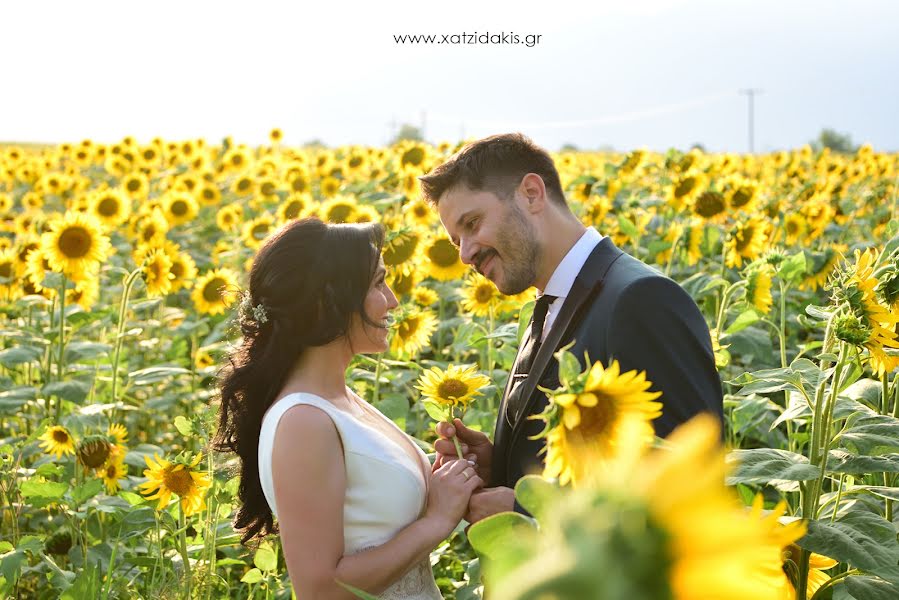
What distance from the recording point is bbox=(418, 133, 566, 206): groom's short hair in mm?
2662

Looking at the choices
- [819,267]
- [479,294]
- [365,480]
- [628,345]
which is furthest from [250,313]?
[819,267]

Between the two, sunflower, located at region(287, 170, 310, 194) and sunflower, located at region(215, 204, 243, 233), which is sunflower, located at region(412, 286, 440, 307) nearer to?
sunflower, located at region(287, 170, 310, 194)

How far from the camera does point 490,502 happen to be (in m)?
2.07

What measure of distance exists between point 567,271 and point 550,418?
159cm

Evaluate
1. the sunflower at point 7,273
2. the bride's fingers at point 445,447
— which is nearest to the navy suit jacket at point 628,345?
the bride's fingers at point 445,447

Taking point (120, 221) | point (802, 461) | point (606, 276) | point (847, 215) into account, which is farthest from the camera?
point (847, 215)

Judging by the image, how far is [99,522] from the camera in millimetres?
3537

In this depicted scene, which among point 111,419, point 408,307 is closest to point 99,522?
point 111,419

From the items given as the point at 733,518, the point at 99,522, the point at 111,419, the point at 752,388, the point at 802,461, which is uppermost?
the point at 733,518

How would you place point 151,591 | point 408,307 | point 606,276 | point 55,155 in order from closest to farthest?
point 606,276 → point 151,591 → point 408,307 → point 55,155

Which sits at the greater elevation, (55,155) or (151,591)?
(55,155)

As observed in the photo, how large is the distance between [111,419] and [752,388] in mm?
2901

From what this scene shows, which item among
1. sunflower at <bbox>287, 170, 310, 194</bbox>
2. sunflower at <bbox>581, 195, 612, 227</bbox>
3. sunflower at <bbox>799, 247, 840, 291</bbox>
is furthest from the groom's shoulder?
sunflower at <bbox>287, 170, 310, 194</bbox>

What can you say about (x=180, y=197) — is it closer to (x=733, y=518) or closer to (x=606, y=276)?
(x=606, y=276)
